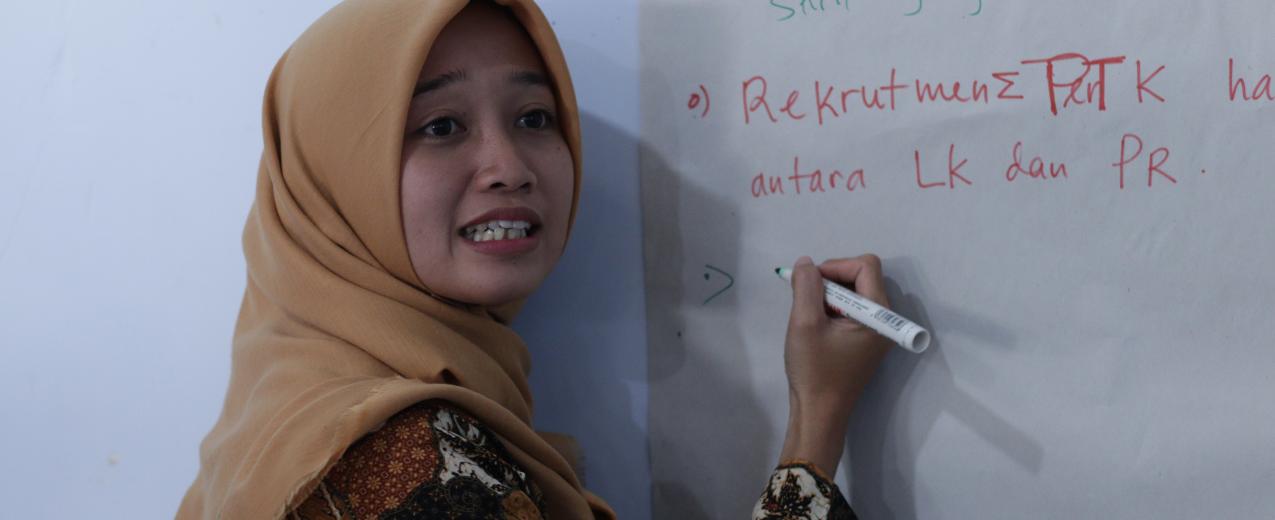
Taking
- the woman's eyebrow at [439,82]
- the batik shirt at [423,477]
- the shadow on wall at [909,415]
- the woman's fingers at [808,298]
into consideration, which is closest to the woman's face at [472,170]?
the woman's eyebrow at [439,82]

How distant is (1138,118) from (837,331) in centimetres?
34

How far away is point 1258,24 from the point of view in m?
0.83

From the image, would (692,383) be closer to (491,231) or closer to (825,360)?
(825,360)

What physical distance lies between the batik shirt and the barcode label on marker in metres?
0.36

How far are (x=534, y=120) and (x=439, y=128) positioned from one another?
0.11 meters

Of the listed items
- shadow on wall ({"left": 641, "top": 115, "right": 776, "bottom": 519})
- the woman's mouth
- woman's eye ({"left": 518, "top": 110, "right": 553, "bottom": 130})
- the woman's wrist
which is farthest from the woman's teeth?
the woman's wrist

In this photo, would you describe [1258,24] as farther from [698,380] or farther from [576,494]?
[576,494]

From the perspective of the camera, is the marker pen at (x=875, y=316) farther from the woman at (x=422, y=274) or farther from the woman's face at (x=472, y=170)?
the woman's face at (x=472, y=170)

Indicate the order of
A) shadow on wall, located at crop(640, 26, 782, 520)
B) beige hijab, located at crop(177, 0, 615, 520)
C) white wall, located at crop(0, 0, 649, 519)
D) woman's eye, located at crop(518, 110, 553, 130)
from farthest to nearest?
white wall, located at crop(0, 0, 649, 519) → shadow on wall, located at crop(640, 26, 782, 520) → woman's eye, located at crop(518, 110, 553, 130) → beige hijab, located at crop(177, 0, 615, 520)

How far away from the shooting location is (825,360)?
928 millimetres

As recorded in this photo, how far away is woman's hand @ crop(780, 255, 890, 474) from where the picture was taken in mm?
928

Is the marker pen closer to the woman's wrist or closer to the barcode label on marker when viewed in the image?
the barcode label on marker

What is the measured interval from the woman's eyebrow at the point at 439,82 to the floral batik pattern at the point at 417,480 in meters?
0.28

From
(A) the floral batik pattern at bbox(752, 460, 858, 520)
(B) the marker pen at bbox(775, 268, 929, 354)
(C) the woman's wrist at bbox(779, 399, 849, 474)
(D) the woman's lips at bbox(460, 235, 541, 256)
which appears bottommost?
(A) the floral batik pattern at bbox(752, 460, 858, 520)
